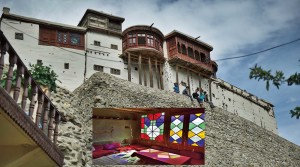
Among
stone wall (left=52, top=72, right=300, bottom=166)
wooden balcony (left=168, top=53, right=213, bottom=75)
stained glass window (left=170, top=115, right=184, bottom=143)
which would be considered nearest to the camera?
stone wall (left=52, top=72, right=300, bottom=166)

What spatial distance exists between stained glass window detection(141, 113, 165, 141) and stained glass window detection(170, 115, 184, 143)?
0.35 meters

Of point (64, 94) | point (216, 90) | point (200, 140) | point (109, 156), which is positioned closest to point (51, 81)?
point (64, 94)

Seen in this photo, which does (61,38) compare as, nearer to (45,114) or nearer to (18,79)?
(45,114)

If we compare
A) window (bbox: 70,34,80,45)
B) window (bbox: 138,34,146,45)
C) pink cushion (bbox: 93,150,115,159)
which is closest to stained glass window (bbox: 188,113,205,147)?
pink cushion (bbox: 93,150,115,159)

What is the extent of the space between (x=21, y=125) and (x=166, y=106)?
1697 centimetres

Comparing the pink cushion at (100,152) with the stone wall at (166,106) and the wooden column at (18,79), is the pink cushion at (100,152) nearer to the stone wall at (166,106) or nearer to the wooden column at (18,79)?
the stone wall at (166,106)

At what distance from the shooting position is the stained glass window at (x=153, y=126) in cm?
1106

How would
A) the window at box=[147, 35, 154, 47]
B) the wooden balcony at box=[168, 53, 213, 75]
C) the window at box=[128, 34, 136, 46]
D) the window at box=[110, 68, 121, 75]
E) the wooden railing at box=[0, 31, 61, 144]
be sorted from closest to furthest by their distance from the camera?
the wooden railing at box=[0, 31, 61, 144] < the window at box=[110, 68, 121, 75] < the window at box=[128, 34, 136, 46] < the window at box=[147, 35, 154, 47] < the wooden balcony at box=[168, 53, 213, 75]

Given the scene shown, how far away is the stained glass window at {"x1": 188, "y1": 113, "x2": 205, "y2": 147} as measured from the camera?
12.0 metres

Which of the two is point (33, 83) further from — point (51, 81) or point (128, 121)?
point (51, 81)

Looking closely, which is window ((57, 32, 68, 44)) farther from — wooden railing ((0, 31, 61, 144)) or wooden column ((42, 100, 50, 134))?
wooden column ((42, 100, 50, 134))

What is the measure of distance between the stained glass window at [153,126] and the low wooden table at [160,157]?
1.57ft

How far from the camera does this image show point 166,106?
70.9ft

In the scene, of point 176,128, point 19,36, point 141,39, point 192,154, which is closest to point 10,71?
point 176,128
